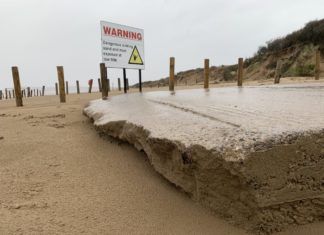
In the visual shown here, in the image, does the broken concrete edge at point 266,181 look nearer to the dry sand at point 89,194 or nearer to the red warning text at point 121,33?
the dry sand at point 89,194

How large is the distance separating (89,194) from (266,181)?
126 centimetres

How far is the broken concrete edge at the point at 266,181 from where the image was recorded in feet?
4.82

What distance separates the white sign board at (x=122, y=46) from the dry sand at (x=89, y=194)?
5.23 metres

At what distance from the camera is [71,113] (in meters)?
5.04

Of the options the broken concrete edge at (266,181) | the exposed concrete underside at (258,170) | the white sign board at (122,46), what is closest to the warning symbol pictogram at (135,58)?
the white sign board at (122,46)

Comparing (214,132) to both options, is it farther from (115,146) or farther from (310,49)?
(310,49)

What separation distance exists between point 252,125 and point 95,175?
133cm

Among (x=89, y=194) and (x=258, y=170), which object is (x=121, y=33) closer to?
(x=89, y=194)

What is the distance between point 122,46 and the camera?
28.3ft

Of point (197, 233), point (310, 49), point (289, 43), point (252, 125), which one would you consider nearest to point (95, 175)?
point (197, 233)

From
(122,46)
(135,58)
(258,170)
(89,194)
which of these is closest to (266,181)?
(258,170)

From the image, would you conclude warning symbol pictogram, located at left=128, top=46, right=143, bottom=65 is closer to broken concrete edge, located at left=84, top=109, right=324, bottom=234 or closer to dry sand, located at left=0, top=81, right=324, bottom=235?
dry sand, located at left=0, top=81, right=324, bottom=235

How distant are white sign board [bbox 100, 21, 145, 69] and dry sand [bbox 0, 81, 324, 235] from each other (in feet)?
17.2

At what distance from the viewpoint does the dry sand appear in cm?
173
